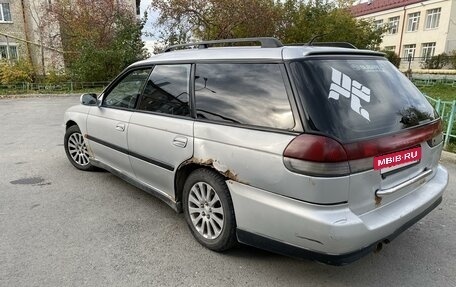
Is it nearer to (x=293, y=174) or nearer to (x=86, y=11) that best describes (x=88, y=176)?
(x=293, y=174)

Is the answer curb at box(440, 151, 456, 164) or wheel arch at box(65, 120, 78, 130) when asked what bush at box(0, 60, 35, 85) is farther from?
curb at box(440, 151, 456, 164)

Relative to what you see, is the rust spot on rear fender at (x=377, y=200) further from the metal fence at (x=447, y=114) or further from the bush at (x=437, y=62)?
the bush at (x=437, y=62)

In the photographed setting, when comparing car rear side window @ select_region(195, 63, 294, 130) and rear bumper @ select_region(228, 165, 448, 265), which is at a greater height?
→ car rear side window @ select_region(195, 63, 294, 130)

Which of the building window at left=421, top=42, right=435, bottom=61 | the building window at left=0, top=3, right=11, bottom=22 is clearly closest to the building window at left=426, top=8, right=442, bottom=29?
the building window at left=421, top=42, right=435, bottom=61

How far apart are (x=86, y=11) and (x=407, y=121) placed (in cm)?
2287

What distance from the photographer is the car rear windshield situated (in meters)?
2.37

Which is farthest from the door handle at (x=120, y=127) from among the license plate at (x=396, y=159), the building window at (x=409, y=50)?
the building window at (x=409, y=50)

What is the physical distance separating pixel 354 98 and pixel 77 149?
4.13m

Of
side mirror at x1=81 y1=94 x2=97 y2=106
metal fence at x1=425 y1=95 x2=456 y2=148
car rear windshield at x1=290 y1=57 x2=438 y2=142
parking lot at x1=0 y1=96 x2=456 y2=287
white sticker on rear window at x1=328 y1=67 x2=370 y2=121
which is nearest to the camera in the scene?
car rear windshield at x1=290 y1=57 x2=438 y2=142

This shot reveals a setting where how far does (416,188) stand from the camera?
9.38 ft

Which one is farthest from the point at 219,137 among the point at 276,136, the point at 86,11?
the point at 86,11

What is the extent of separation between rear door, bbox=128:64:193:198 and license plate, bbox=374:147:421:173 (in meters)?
1.49

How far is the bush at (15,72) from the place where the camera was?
1872 cm

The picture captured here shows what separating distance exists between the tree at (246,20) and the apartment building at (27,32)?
710 cm
